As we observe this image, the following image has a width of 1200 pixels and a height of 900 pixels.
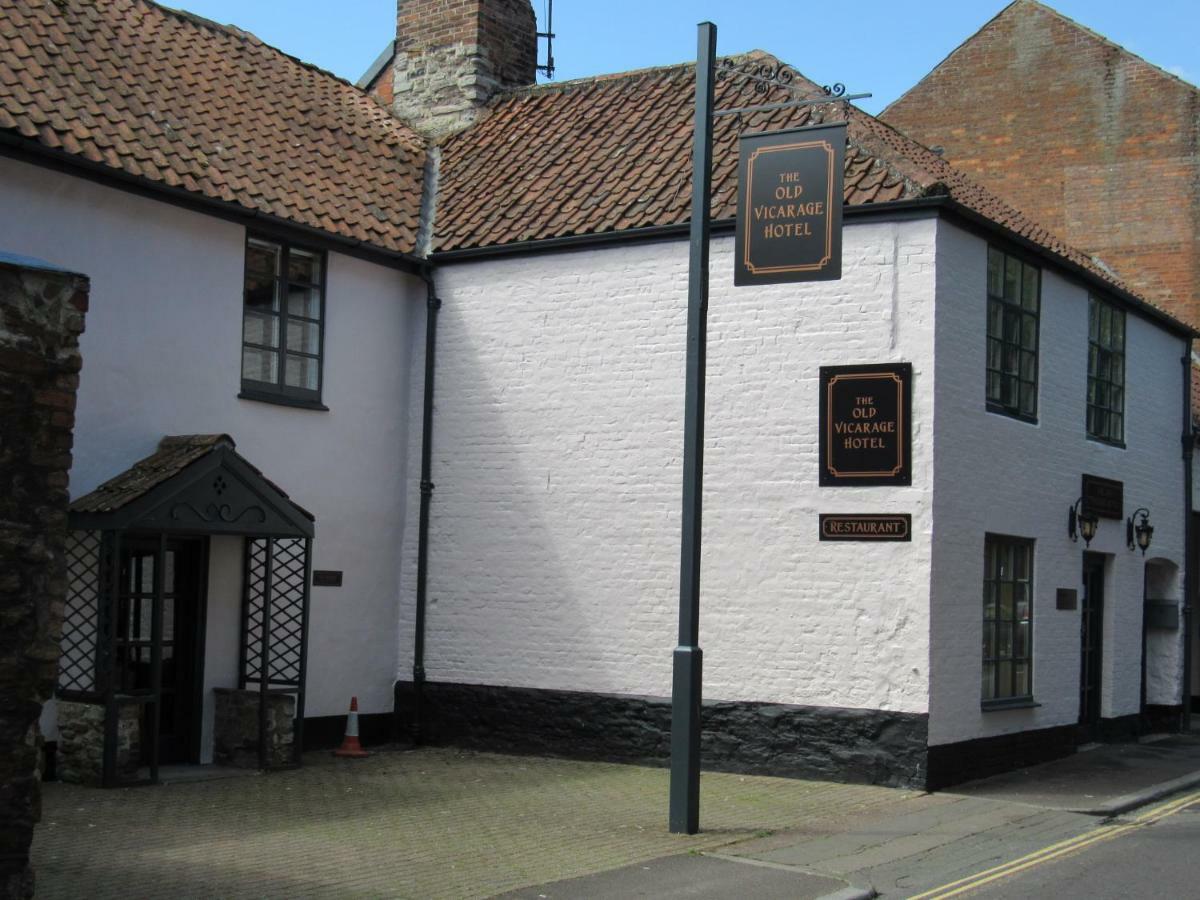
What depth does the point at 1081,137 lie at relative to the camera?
81.6 feet

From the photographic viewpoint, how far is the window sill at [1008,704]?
1427cm

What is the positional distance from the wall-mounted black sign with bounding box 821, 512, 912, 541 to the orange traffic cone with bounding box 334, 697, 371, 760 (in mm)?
5111

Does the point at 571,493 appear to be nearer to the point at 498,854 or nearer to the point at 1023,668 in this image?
the point at 1023,668

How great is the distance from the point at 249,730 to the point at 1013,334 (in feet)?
27.8

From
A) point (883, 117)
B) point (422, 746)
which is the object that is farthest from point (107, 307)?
point (883, 117)

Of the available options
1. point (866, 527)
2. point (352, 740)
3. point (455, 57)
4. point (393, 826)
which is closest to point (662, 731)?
point (866, 527)

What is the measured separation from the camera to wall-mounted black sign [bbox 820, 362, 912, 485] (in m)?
13.5

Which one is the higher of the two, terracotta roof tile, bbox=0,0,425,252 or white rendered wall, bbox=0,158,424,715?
terracotta roof tile, bbox=0,0,425,252

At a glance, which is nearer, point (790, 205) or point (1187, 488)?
point (790, 205)

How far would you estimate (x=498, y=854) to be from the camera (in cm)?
988

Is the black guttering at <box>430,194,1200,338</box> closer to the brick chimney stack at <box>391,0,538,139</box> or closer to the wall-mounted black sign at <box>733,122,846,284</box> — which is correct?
the wall-mounted black sign at <box>733,122,846,284</box>

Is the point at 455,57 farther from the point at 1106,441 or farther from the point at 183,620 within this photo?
the point at 1106,441

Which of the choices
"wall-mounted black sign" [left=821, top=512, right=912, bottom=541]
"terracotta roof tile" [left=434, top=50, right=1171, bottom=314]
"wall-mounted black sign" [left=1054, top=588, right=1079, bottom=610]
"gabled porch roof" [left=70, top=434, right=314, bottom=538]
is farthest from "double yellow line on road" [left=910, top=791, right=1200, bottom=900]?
"gabled porch roof" [left=70, top=434, right=314, bottom=538]

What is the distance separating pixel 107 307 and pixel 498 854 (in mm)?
6300
